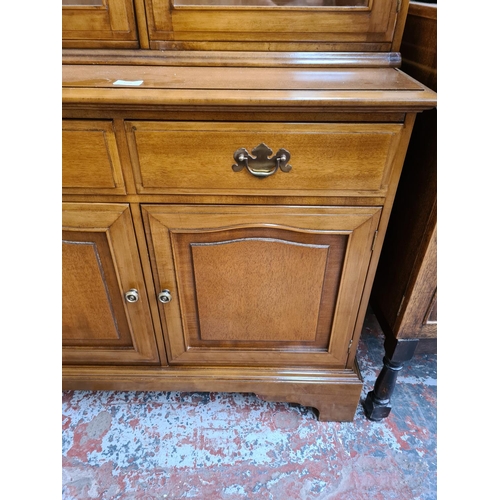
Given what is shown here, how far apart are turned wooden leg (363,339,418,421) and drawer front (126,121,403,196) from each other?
340mm

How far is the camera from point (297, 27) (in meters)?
0.65

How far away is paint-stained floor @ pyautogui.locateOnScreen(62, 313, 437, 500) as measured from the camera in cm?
77

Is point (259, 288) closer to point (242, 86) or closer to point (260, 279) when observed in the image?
point (260, 279)

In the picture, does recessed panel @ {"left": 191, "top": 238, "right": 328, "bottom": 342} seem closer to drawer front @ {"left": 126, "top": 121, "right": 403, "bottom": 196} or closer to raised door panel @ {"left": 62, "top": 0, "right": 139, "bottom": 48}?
drawer front @ {"left": 126, "top": 121, "right": 403, "bottom": 196}

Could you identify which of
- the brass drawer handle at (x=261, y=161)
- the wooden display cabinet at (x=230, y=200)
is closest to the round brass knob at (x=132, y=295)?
the wooden display cabinet at (x=230, y=200)

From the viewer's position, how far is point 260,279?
704 millimetres

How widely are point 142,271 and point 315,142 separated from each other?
0.38 m

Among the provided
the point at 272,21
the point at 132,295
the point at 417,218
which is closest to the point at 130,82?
the point at 272,21

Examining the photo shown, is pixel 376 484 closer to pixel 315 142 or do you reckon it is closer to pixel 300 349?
pixel 300 349

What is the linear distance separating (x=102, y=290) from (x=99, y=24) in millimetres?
471

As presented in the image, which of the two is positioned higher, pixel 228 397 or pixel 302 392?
pixel 302 392

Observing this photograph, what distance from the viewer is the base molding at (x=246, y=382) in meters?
0.83

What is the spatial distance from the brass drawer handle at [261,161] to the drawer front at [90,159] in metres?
0.19

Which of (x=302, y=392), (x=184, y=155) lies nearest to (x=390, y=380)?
(x=302, y=392)
